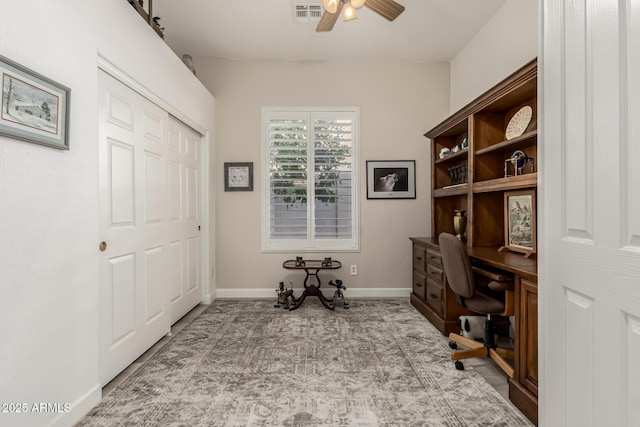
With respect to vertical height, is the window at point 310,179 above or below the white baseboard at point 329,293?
above

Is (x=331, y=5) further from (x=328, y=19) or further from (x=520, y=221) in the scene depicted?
(x=520, y=221)

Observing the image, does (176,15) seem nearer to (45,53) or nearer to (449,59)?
(45,53)

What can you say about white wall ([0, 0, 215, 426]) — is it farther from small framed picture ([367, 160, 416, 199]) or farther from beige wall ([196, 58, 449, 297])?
small framed picture ([367, 160, 416, 199])

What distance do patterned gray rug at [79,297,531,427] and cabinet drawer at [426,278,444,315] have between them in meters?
0.22

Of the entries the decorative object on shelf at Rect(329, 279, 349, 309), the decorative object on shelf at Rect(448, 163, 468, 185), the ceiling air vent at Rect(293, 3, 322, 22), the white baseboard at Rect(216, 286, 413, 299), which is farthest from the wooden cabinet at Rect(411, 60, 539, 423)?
the ceiling air vent at Rect(293, 3, 322, 22)

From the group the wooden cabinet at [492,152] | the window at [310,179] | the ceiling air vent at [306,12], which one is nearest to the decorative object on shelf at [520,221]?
the wooden cabinet at [492,152]

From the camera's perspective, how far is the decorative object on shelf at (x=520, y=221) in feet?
7.82

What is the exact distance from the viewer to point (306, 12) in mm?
3035

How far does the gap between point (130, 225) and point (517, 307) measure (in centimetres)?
259

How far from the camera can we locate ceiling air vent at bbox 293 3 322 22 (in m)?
2.96

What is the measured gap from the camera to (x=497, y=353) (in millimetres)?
2240

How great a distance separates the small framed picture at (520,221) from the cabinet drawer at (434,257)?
59 cm

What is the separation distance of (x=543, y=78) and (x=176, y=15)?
3292mm

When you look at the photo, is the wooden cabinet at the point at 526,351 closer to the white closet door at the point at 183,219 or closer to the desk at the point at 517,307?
the desk at the point at 517,307
